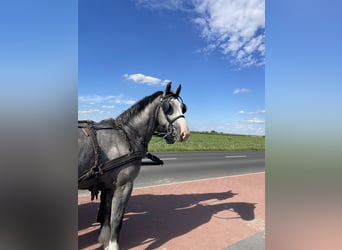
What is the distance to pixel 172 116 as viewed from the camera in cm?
370

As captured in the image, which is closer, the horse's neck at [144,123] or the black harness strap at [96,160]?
the black harness strap at [96,160]

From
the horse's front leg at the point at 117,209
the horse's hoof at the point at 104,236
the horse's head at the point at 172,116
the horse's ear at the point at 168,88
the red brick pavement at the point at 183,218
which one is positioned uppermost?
the horse's ear at the point at 168,88

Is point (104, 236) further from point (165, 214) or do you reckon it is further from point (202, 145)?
point (202, 145)

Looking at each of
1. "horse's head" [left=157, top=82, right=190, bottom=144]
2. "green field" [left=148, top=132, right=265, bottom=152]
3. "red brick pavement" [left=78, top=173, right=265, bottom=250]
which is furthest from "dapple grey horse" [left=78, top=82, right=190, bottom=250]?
"green field" [left=148, top=132, right=265, bottom=152]

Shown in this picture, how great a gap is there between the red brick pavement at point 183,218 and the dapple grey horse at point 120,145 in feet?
2.35

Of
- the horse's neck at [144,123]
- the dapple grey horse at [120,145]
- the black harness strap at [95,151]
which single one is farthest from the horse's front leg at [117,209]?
the horse's neck at [144,123]

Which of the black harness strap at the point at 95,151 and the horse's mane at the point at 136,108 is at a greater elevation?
the horse's mane at the point at 136,108

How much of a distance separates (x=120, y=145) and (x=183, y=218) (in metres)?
2.61

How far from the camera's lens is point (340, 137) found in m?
1.15

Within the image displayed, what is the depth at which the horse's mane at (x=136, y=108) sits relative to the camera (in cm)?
371

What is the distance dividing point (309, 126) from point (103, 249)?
340 cm

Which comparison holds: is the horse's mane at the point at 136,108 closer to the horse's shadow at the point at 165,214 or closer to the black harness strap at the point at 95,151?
the black harness strap at the point at 95,151

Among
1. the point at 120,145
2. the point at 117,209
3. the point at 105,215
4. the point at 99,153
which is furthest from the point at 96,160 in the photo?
the point at 105,215

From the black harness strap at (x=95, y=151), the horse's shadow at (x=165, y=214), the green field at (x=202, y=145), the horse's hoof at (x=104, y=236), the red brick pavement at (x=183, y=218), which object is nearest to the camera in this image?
the black harness strap at (x=95, y=151)
